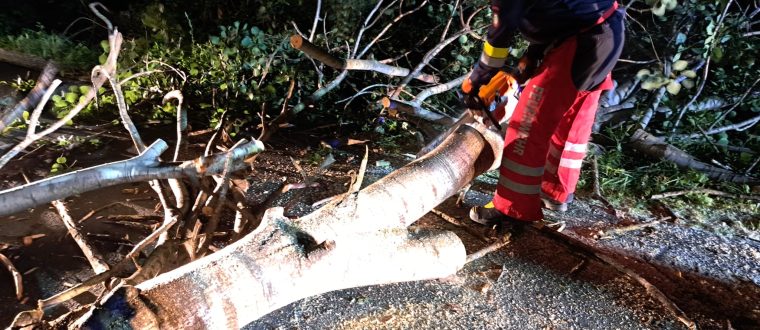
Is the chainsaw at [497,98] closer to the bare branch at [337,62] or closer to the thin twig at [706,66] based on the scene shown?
the bare branch at [337,62]

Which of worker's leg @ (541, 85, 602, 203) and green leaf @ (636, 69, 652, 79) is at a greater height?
green leaf @ (636, 69, 652, 79)

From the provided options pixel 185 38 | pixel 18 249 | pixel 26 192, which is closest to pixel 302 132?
pixel 185 38

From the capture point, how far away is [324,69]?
3.94m

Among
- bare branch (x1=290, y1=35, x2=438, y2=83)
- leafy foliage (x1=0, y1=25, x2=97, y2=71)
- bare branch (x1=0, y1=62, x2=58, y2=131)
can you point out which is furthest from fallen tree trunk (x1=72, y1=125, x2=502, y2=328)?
leafy foliage (x1=0, y1=25, x2=97, y2=71)

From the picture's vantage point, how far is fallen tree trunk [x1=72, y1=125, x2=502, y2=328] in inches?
44.2

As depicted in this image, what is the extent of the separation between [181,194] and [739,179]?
Answer: 3769 millimetres

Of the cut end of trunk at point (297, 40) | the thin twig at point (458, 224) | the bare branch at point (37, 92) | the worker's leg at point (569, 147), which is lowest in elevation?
the thin twig at point (458, 224)

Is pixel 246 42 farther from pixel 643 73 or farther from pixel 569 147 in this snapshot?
pixel 643 73

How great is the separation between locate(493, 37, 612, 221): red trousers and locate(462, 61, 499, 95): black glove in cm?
22

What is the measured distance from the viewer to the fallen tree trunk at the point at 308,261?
1.12 meters

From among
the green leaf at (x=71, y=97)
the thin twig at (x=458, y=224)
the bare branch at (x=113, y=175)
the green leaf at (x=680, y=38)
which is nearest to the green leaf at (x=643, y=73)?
the green leaf at (x=680, y=38)

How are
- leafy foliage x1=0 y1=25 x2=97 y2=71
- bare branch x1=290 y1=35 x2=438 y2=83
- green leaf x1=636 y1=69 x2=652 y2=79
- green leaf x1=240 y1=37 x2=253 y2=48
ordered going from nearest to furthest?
bare branch x1=290 y1=35 x2=438 y2=83, green leaf x1=636 y1=69 x2=652 y2=79, green leaf x1=240 y1=37 x2=253 y2=48, leafy foliage x1=0 y1=25 x2=97 y2=71

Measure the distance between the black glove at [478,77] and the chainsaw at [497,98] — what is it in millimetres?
11

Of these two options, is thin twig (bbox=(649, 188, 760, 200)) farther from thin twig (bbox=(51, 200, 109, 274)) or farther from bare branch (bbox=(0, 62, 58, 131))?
bare branch (bbox=(0, 62, 58, 131))
